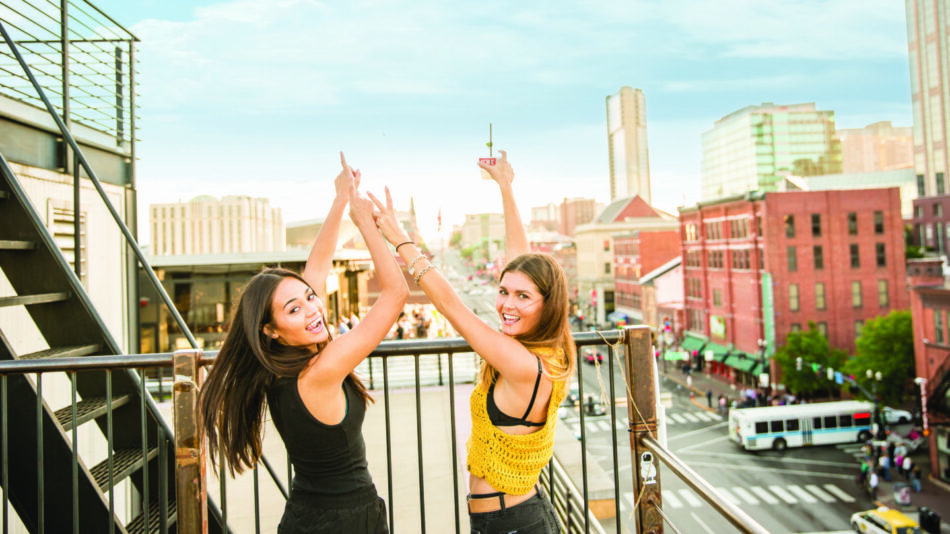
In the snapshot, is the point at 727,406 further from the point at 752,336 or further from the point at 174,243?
the point at 174,243

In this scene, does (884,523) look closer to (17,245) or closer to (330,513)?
(330,513)

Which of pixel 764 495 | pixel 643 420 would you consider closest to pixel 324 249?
pixel 643 420

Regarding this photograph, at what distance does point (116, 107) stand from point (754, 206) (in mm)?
38522

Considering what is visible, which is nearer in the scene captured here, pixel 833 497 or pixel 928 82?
pixel 833 497

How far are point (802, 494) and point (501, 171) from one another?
23.1m

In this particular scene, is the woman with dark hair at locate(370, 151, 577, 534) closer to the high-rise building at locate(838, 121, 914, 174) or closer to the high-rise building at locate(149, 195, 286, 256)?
the high-rise building at locate(149, 195, 286, 256)

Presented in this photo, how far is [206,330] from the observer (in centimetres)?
1795

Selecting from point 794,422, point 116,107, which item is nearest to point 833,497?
point 794,422

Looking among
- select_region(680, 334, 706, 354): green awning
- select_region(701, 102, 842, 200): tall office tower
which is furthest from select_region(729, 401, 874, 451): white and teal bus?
select_region(701, 102, 842, 200): tall office tower

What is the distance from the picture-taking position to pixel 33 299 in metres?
3.36

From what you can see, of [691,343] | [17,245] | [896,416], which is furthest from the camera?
[691,343]

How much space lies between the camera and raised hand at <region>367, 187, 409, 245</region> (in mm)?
2438

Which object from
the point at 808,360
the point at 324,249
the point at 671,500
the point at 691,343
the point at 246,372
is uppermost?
the point at 324,249

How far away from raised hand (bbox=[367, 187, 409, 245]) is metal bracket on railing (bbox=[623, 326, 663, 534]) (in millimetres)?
1250
